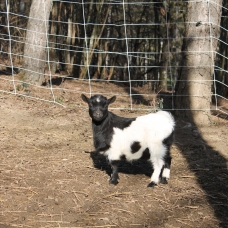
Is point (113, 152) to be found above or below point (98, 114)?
below

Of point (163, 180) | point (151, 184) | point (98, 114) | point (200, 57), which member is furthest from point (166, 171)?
point (200, 57)

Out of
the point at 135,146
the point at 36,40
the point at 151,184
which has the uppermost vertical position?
the point at 36,40

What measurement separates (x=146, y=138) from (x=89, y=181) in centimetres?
89

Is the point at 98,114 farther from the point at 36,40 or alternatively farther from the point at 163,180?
the point at 36,40

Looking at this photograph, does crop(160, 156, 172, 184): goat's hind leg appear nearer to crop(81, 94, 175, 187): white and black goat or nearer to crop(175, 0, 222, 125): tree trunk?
crop(81, 94, 175, 187): white and black goat

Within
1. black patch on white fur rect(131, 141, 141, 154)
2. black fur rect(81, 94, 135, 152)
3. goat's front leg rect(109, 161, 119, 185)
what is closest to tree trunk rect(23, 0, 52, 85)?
black fur rect(81, 94, 135, 152)

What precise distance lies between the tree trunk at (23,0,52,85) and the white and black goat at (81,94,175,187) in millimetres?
4690

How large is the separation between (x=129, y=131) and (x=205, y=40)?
377 cm

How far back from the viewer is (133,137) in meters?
5.28

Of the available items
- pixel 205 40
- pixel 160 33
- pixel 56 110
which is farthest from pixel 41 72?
pixel 160 33

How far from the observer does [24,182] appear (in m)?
5.27

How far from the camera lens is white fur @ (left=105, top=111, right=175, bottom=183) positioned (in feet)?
17.2

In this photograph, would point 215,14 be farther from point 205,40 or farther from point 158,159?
point 158,159

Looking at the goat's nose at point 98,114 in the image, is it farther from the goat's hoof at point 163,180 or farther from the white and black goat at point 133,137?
the goat's hoof at point 163,180
